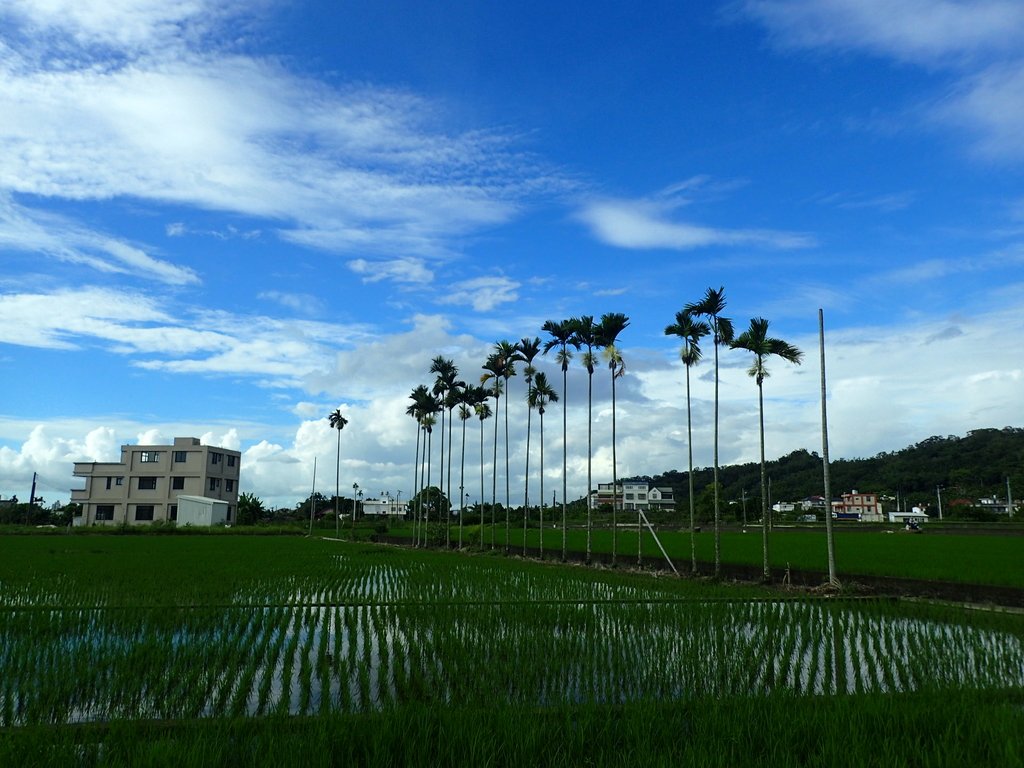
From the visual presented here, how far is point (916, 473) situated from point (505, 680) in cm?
11913

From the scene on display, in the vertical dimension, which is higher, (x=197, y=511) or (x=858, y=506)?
(x=858, y=506)

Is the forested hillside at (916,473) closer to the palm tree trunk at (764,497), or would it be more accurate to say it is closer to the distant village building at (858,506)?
the distant village building at (858,506)

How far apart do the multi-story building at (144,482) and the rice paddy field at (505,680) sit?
196 ft

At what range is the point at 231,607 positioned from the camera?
1323 centimetres

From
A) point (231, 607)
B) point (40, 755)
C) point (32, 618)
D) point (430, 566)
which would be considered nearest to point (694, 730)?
point (40, 755)

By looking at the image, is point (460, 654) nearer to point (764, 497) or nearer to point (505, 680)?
point (505, 680)

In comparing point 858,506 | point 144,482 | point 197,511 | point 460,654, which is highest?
point 144,482

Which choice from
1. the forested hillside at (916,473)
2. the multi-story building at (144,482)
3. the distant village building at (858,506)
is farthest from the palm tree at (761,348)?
the distant village building at (858,506)

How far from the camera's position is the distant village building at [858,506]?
4142 inches

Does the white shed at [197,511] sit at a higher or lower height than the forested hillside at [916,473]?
lower

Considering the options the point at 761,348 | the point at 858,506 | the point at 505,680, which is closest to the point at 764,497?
the point at 761,348

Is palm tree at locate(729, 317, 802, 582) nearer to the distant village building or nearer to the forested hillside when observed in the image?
the forested hillside

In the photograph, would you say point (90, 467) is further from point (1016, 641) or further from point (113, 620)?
point (1016, 641)

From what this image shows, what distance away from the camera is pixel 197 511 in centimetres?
6669
